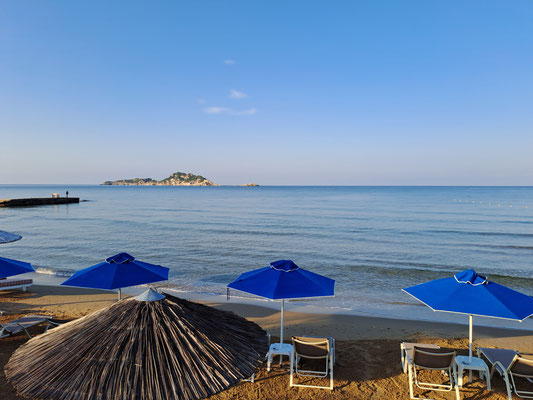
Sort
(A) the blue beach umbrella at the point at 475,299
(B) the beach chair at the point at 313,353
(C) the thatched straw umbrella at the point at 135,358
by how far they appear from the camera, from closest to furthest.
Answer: (C) the thatched straw umbrella at the point at 135,358 → (A) the blue beach umbrella at the point at 475,299 → (B) the beach chair at the point at 313,353

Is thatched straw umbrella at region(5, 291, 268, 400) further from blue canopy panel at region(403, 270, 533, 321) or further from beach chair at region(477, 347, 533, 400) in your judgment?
beach chair at region(477, 347, 533, 400)

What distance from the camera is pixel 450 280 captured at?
6547mm

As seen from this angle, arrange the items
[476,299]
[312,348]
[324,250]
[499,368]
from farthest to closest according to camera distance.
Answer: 1. [324,250]
2. [312,348]
3. [499,368]
4. [476,299]

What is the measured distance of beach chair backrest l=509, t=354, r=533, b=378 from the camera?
5902mm

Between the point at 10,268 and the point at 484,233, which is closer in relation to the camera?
the point at 10,268

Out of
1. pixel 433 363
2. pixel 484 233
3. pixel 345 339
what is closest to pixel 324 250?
pixel 345 339

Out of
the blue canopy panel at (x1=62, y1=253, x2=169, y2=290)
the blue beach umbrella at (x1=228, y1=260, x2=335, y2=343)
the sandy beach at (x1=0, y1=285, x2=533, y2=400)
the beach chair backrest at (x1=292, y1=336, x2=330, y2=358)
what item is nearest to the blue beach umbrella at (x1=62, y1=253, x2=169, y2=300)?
the blue canopy panel at (x1=62, y1=253, x2=169, y2=290)

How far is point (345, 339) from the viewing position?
8.84 metres

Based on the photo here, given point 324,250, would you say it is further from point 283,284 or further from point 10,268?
point 10,268

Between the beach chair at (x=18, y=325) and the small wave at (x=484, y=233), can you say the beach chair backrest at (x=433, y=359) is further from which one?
the small wave at (x=484, y=233)

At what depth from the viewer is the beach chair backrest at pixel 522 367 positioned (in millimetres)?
5902

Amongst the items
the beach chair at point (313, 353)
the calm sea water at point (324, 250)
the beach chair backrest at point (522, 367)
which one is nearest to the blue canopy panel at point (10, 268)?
the calm sea water at point (324, 250)

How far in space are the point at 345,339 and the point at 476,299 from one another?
3829 mm

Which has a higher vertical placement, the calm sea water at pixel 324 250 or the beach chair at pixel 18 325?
the beach chair at pixel 18 325
